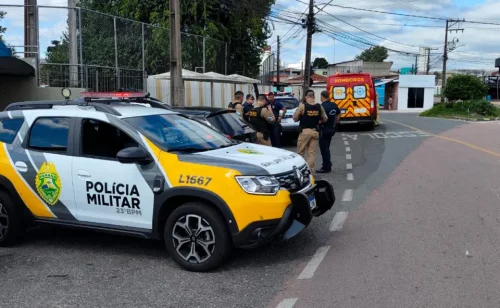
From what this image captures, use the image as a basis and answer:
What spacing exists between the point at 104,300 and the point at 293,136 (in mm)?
12394

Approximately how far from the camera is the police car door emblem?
223 inches

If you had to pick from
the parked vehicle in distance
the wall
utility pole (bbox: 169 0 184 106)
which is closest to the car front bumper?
utility pole (bbox: 169 0 184 106)

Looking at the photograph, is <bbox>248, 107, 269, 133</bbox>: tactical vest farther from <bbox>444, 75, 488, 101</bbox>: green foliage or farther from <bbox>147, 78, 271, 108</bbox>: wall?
<bbox>444, 75, 488, 101</bbox>: green foliage

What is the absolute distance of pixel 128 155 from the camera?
5.17 metres

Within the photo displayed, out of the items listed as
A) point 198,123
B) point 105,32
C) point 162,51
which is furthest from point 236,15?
point 198,123

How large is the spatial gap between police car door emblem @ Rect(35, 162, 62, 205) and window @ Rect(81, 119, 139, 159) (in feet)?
1.38

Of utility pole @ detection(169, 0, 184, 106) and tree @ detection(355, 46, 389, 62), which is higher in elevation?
tree @ detection(355, 46, 389, 62)

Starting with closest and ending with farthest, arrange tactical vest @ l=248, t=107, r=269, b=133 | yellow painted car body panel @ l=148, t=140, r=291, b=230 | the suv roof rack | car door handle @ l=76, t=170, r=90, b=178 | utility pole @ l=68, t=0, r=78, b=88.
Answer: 1. yellow painted car body panel @ l=148, t=140, r=291, b=230
2. car door handle @ l=76, t=170, r=90, b=178
3. the suv roof rack
4. tactical vest @ l=248, t=107, r=269, b=133
5. utility pole @ l=68, t=0, r=78, b=88

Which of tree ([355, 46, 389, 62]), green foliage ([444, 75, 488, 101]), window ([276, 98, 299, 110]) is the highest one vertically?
tree ([355, 46, 389, 62])

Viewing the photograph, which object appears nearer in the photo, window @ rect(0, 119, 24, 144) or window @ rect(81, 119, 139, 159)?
window @ rect(81, 119, 139, 159)

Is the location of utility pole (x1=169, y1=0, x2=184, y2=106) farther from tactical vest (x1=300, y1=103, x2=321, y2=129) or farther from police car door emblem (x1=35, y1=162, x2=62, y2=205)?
police car door emblem (x1=35, y1=162, x2=62, y2=205)

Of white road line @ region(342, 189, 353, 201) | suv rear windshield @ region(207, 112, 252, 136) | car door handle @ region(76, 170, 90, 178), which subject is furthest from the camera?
suv rear windshield @ region(207, 112, 252, 136)

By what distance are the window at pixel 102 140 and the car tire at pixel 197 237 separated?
1000 mm

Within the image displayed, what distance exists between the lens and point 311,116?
10.3 meters
